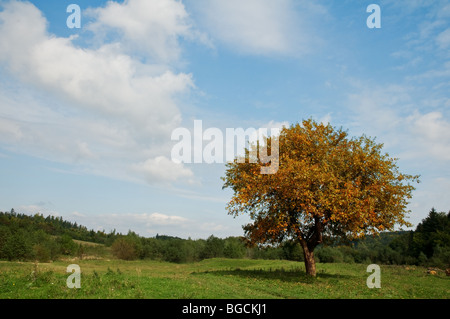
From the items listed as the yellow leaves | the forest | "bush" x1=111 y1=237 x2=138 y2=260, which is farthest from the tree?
"bush" x1=111 y1=237 x2=138 y2=260

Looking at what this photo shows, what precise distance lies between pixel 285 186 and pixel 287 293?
766 centimetres

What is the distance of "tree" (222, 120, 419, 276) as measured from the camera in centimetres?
2281

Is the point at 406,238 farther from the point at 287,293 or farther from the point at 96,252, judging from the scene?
the point at 96,252

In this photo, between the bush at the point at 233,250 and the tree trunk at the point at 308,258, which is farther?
the bush at the point at 233,250

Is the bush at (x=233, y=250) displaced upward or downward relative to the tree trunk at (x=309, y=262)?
downward

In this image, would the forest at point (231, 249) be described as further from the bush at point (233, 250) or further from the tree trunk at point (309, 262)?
the tree trunk at point (309, 262)

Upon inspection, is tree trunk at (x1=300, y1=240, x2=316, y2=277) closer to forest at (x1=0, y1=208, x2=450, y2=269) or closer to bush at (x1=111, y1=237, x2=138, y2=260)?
forest at (x1=0, y1=208, x2=450, y2=269)

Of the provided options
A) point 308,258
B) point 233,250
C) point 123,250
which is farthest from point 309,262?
point 123,250

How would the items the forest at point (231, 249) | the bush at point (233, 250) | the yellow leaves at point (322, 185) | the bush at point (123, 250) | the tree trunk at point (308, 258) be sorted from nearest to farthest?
the yellow leaves at point (322, 185), the tree trunk at point (308, 258), the forest at point (231, 249), the bush at point (123, 250), the bush at point (233, 250)

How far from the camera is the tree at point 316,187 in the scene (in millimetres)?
22812

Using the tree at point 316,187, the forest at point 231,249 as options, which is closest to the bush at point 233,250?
the forest at point 231,249
